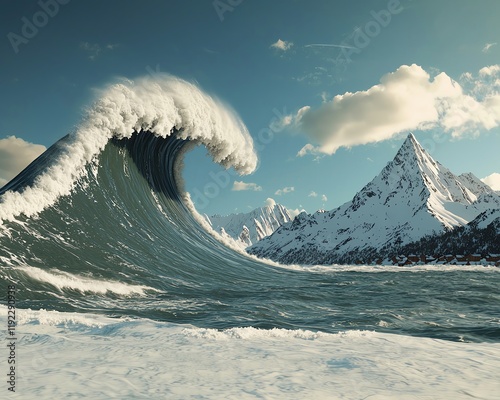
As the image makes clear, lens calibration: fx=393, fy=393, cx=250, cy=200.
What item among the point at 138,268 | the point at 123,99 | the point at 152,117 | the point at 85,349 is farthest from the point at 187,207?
the point at 85,349

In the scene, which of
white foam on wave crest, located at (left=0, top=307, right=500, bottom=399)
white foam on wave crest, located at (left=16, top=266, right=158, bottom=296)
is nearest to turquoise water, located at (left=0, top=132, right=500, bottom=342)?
white foam on wave crest, located at (left=16, top=266, right=158, bottom=296)

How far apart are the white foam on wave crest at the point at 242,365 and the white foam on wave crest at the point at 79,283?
4.68 metres

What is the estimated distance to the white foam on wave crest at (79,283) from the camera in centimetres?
1046

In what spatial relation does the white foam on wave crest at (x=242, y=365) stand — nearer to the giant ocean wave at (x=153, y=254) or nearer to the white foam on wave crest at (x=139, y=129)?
the giant ocean wave at (x=153, y=254)

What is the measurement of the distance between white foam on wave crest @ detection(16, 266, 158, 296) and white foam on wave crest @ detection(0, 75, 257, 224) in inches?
122

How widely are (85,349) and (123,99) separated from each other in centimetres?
1704

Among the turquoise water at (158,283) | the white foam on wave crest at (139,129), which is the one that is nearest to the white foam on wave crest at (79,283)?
the turquoise water at (158,283)

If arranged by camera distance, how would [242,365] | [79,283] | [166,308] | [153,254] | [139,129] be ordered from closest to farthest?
1. [242,365]
2. [166,308]
3. [79,283]
4. [153,254]
5. [139,129]

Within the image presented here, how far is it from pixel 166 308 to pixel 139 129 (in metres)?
14.3

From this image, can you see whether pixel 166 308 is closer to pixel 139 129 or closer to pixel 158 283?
pixel 158 283

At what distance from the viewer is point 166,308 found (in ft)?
29.3

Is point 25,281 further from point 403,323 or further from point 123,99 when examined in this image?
point 123,99

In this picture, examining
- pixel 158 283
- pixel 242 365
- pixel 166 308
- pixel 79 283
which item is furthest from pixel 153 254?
pixel 242 365

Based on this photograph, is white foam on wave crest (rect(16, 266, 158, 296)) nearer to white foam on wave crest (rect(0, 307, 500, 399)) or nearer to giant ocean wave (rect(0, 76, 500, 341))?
giant ocean wave (rect(0, 76, 500, 341))
